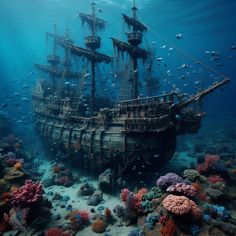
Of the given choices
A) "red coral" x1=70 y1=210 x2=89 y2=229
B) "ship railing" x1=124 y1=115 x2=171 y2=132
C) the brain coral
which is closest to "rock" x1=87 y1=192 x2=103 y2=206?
"red coral" x1=70 y1=210 x2=89 y2=229

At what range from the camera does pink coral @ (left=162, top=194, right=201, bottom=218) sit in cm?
913

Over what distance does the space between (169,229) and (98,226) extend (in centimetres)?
388

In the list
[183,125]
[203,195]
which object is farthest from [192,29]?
[203,195]

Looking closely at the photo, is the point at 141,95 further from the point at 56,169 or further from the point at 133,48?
the point at 56,169

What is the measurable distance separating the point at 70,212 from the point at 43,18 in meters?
53.4

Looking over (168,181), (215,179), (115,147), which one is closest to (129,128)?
(115,147)

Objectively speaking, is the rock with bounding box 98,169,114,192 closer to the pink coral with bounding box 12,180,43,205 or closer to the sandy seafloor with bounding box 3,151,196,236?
the sandy seafloor with bounding box 3,151,196,236

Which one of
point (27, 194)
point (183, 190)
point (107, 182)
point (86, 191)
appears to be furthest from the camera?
point (86, 191)

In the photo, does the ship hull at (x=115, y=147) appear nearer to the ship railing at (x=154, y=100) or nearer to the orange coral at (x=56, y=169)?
the orange coral at (x=56, y=169)

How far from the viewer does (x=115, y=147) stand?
16.3 meters

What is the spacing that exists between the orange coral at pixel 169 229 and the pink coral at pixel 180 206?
409 mm

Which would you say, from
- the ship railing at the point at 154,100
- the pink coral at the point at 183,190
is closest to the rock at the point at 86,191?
the ship railing at the point at 154,100

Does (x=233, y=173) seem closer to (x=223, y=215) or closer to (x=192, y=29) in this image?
(x=223, y=215)

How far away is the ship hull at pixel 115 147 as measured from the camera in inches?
610
